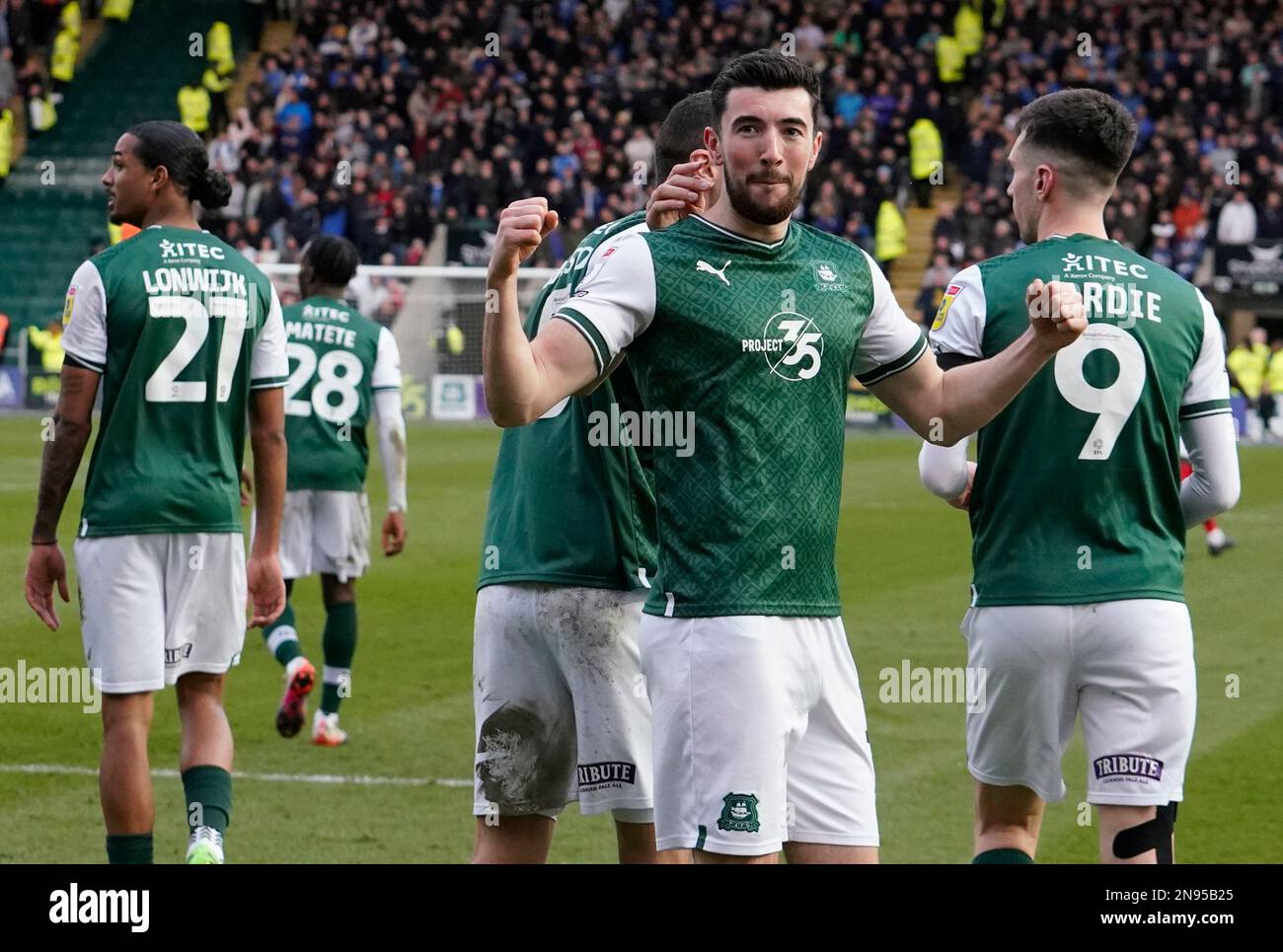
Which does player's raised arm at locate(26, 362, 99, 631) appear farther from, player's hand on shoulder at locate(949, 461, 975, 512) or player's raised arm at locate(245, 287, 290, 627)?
player's hand on shoulder at locate(949, 461, 975, 512)

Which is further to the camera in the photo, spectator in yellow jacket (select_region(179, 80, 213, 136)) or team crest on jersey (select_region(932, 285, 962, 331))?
spectator in yellow jacket (select_region(179, 80, 213, 136))

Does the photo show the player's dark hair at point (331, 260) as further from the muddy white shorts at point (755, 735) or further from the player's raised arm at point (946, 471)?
the muddy white shorts at point (755, 735)

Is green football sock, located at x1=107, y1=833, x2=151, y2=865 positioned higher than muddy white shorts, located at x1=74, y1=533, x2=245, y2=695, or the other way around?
muddy white shorts, located at x1=74, y1=533, x2=245, y2=695

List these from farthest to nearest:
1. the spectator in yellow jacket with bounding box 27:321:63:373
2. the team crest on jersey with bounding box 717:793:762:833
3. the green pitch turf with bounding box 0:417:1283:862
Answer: the spectator in yellow jacket with bounding box 27:321:63:373
the green pitch turf with bounding box 0:417:1283:862
the team crest on jersey with bounding box 717:793:762:833

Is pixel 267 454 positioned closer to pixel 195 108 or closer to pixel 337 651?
pixel 337 651

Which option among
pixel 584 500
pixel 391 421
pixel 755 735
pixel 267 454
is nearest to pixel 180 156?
pixel 267 454

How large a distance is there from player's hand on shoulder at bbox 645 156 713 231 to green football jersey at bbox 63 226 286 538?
5.84 feet

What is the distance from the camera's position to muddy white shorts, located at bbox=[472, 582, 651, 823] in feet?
14.0

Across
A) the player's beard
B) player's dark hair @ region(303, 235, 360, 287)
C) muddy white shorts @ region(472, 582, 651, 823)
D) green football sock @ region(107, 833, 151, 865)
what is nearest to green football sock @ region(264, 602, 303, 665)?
player's dark hair @ region(303, 235, 360, 287)

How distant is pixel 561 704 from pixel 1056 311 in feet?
4.87

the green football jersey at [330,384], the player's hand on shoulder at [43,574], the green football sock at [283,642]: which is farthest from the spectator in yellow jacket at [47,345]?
the player's hand on shoulder at [43,574]

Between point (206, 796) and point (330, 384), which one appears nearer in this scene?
point (206, 796)

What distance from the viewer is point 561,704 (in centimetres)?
434

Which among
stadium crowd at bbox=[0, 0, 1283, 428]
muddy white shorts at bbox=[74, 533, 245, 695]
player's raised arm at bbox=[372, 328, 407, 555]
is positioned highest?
stadium crowd at bbox=[0, 0, 1283, 428]
